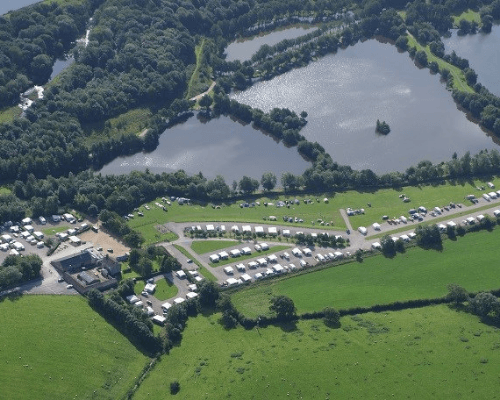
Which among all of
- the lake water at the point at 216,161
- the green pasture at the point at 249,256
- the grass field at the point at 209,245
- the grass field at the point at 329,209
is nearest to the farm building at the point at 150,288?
the green pasture at the point at 249,256

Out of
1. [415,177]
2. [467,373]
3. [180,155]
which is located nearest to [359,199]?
[415,177]

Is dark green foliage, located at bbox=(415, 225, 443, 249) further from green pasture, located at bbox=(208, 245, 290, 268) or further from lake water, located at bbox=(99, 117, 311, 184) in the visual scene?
lake water, located at bbox=(99, 117, 311, 184)

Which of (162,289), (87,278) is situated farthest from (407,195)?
(87,278)

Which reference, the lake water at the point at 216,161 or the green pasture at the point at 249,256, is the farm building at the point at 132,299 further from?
the lake water at the point at 216,161

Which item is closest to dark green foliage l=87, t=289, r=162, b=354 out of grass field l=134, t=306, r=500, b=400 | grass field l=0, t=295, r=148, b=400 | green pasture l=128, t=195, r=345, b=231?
grass field l=0, t=295, r=148, b=400

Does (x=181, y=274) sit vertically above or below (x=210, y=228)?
below

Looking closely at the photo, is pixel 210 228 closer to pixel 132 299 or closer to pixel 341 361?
pixel 132 299
